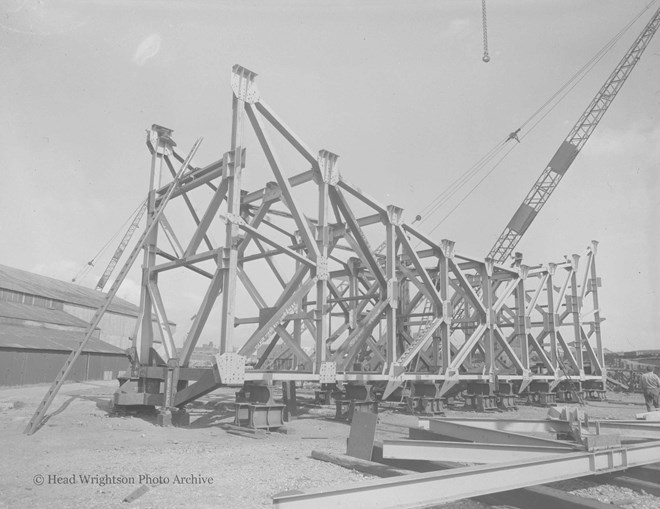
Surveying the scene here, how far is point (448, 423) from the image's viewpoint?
8.22 meters

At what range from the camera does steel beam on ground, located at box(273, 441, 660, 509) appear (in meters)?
4.12

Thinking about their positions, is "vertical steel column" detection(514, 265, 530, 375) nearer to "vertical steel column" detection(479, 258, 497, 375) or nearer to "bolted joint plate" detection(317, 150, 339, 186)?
"vertical steel column" detection(479, 258, 497, 375)

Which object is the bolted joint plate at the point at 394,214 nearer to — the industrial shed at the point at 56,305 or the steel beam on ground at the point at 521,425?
the steel beam on ground at the point at 521,425

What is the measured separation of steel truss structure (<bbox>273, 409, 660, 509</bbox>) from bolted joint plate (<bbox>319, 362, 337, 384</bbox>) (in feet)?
13.0

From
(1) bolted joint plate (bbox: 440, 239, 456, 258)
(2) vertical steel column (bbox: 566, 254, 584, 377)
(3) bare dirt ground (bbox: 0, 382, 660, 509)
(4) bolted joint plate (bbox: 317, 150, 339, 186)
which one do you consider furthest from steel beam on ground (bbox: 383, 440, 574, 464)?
(2) vertical steel column (bbox: 566, 254, 584, 377)

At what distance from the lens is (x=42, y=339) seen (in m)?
32.8

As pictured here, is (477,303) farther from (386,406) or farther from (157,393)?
(157,393)

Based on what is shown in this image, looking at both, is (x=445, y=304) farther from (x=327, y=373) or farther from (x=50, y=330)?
(x=50, y=330)

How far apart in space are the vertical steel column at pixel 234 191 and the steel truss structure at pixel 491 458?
14.1 feet

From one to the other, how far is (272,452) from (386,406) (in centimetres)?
1064

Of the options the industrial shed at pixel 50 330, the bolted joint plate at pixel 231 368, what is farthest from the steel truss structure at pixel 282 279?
the industrial shed at pixel 50 330

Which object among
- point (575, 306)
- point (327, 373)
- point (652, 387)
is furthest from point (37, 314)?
point (652, 387)

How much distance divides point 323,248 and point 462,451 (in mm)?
7433

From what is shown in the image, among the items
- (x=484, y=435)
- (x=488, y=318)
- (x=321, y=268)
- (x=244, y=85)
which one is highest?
(x=244, y=85)
